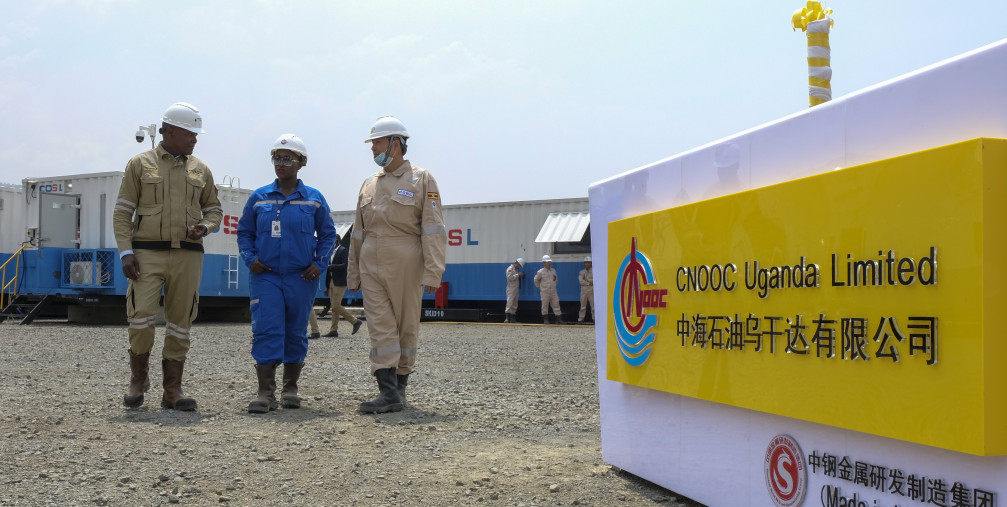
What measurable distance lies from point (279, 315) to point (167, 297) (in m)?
0.74

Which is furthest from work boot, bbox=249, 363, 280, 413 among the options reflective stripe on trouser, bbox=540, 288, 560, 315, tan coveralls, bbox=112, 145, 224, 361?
reflective stripe on trouser, bbox=540, 288, 560, 315

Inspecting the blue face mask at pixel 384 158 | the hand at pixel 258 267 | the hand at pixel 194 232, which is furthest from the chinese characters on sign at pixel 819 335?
the hand at pixel 194 232

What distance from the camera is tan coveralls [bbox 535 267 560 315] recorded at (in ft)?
68.9

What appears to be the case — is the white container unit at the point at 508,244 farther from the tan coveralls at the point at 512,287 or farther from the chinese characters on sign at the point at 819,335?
the chinese characters on sign at the point at 819,335

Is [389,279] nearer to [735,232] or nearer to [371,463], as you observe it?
[371,463]

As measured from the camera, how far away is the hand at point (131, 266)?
5.57 metres

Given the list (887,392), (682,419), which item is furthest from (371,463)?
(887,392)

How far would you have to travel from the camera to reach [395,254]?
5.91m

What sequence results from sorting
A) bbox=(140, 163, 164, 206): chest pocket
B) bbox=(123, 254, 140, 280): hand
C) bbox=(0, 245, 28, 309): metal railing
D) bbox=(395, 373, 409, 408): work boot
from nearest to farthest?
bbox=(123, 254, 140, 280): hand → bbox=(140, 163, 164, 206): chest pocket → bbox=(395, 373, 409, 408): work boot → bbox=(0, 245, 28, 309): metal railing

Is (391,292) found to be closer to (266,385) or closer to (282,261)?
(282,261)

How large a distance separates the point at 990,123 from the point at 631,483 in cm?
234

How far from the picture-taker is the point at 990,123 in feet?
6.89

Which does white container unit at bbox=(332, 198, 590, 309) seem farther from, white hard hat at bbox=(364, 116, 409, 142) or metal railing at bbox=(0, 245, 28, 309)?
white hard hat at bbox=(364, 116, 409, 142)

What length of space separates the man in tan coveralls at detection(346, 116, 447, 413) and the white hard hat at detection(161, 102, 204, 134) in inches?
46.2
